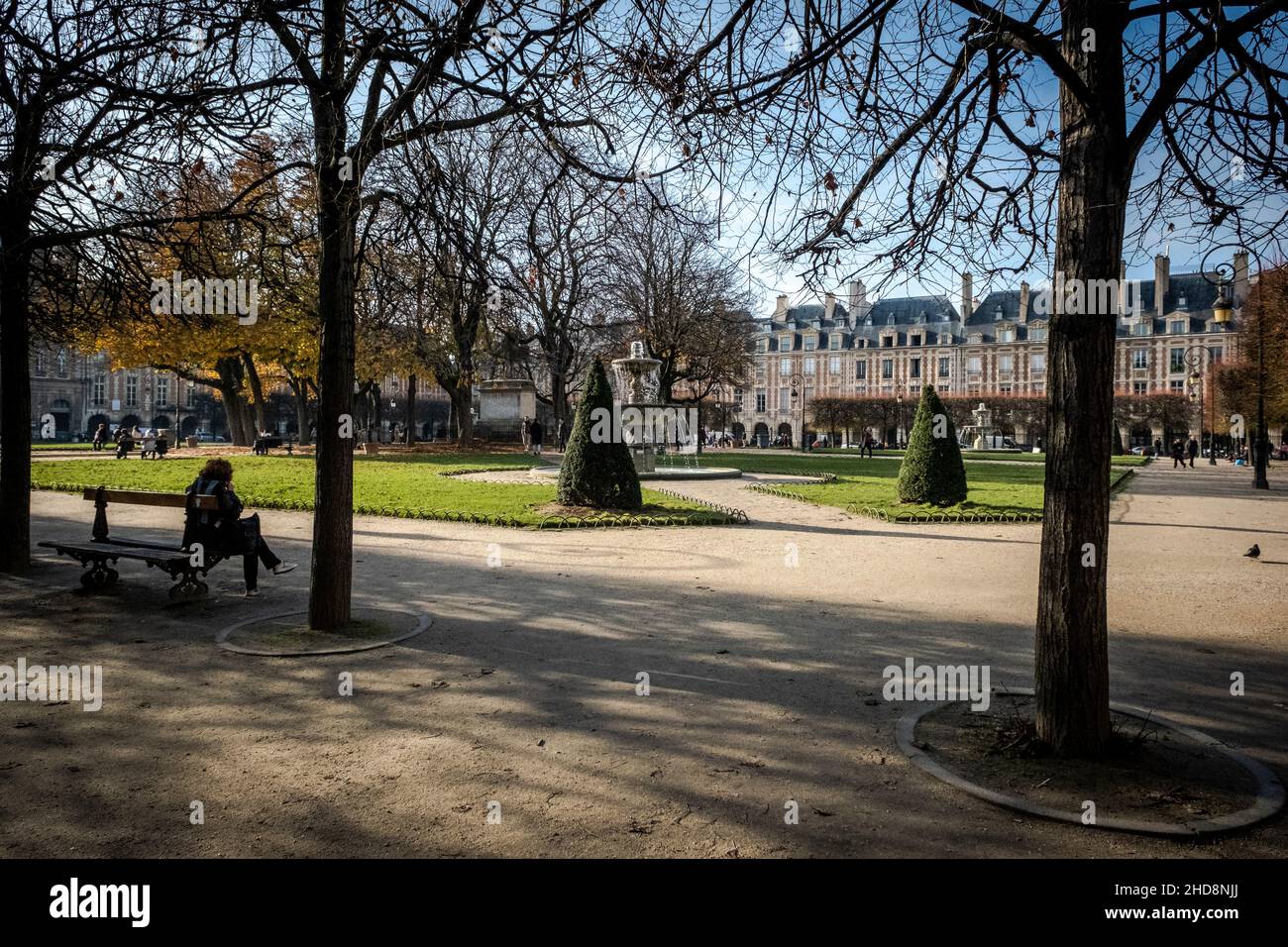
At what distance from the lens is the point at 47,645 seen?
6.27m

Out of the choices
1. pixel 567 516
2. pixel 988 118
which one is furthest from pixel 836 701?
pixel 567 516

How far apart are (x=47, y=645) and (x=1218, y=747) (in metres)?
7.65

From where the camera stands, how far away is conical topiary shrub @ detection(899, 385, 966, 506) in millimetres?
15945

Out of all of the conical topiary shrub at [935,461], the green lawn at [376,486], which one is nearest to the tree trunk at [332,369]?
the green lawn at [376,486]

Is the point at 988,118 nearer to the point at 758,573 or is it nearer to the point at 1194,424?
the point at 758,573

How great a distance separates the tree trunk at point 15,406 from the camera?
27.0 ft

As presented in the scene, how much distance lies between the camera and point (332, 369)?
21.0ft

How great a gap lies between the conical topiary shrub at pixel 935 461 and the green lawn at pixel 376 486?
14.6ft

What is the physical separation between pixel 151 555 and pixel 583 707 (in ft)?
17.0
